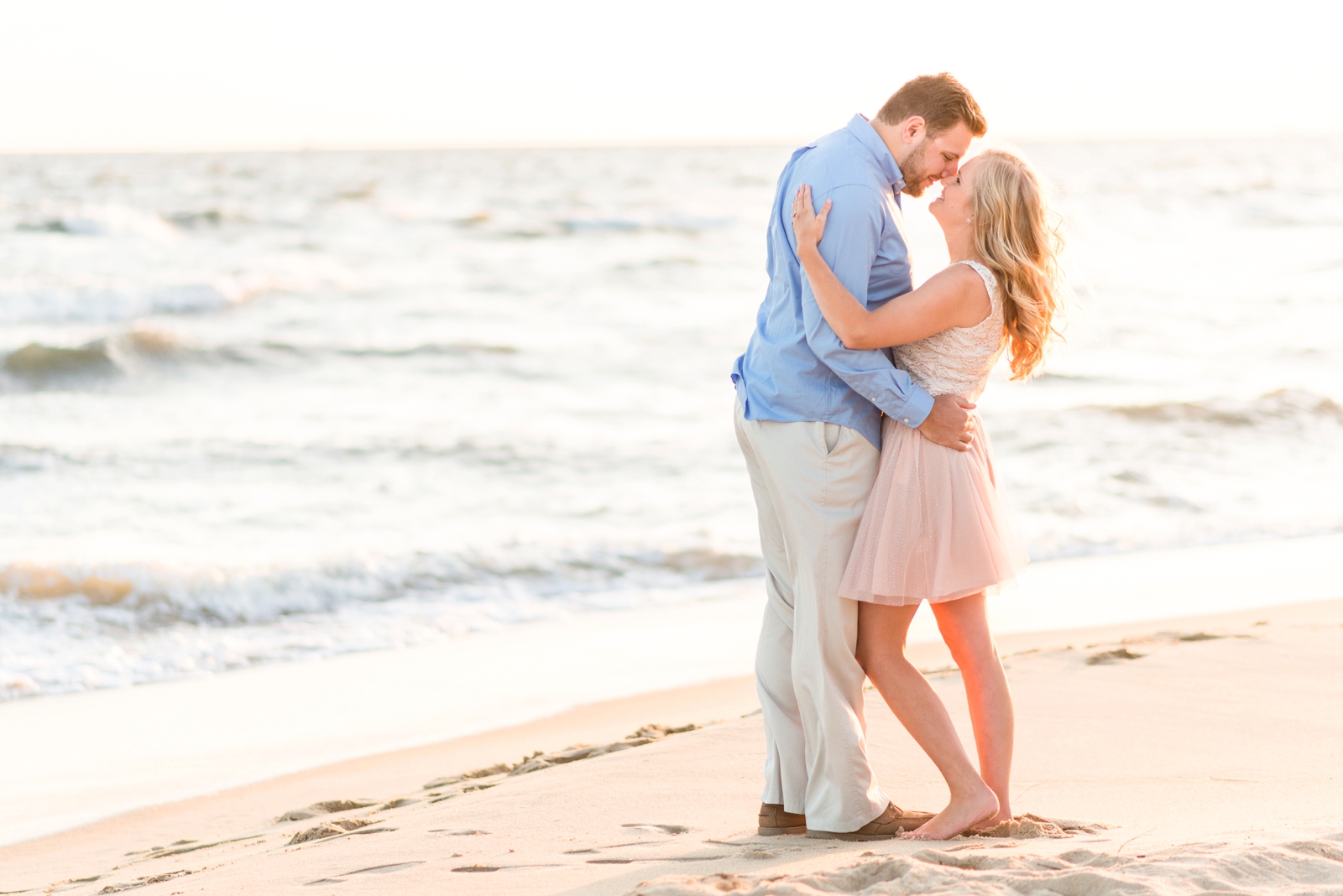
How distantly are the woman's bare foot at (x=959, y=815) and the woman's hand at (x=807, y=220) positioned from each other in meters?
1.40

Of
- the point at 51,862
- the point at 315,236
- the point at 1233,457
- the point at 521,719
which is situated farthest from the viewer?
the point at 315,236

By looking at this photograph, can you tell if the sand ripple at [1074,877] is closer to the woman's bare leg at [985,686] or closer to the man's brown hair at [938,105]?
the woman's bare leg at [985,686]

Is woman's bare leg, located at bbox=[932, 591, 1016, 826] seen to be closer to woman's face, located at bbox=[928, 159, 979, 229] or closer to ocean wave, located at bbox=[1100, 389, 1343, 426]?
woman's face, located at bbox=[928, 159, 979, 229]

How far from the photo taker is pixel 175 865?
11.5ft

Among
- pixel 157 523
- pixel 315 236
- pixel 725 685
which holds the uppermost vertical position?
pixel 315 236

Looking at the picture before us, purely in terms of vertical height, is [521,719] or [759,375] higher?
[759,375]

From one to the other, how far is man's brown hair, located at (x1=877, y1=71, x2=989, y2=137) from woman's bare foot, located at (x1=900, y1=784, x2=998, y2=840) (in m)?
1.62

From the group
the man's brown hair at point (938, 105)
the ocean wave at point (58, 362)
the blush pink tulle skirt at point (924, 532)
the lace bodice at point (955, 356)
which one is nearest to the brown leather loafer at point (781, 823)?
the blush pink tulle skirt at point (924, 532)

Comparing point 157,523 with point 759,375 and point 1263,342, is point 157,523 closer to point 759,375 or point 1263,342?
point 759,375

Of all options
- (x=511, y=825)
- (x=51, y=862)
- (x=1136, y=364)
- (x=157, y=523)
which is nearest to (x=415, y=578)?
(x=157, y=523)

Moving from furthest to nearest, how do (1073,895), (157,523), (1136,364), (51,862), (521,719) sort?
(1136,364) → (157,523) → (521,719) → (51,862) → (1073,895)

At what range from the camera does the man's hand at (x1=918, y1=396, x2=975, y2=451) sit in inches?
117

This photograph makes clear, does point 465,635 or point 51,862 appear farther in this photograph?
point 465,635

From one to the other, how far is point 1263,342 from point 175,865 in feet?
51.2
